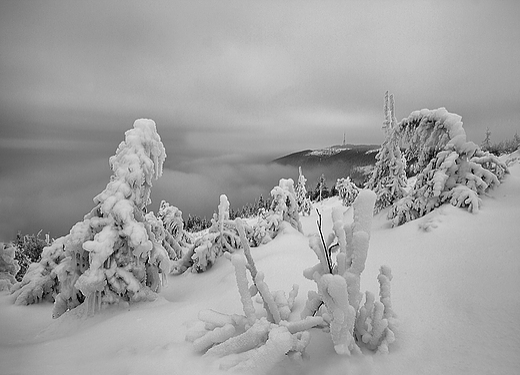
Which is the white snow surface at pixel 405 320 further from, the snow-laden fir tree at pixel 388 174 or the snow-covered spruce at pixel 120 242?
the snow-laden fir tree at pixel 388 174

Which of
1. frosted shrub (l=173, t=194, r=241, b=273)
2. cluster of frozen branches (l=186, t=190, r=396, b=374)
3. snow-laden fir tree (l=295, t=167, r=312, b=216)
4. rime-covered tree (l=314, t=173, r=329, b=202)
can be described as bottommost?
rime-covered tree (l=314, t=173, r=329, b=202)

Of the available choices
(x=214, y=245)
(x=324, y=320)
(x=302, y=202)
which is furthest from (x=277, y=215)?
(x=302, y=202)

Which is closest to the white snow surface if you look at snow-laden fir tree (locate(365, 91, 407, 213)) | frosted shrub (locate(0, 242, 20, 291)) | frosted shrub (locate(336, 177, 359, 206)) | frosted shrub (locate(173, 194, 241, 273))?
frosted shrub (locate(173, 194, 241, 273))

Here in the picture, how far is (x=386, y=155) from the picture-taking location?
1197 cm

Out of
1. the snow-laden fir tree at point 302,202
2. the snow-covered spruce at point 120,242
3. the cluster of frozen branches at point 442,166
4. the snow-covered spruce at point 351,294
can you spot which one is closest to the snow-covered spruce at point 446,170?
the cluster of frozen branches at point 442,166

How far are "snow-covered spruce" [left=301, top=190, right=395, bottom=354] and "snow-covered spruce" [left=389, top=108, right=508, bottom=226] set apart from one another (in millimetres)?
5568

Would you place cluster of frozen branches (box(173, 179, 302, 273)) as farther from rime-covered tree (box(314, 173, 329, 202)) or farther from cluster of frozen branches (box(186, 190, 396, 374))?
rime-covered tree (box(314, 173, 329, 202))

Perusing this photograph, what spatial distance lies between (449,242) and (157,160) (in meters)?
7.21

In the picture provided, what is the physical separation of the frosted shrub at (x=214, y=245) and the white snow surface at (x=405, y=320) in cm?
348

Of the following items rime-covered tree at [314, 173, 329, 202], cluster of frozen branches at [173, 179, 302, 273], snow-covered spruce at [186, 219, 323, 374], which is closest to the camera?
snow-covered spruce at [186, 219, 323, 374]

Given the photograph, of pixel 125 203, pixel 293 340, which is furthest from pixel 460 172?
pixel 125 203

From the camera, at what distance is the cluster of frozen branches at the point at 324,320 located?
254 centimetres

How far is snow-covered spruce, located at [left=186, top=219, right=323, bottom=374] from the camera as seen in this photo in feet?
8.30

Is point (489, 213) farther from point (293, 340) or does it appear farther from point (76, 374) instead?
point (76, 374)
